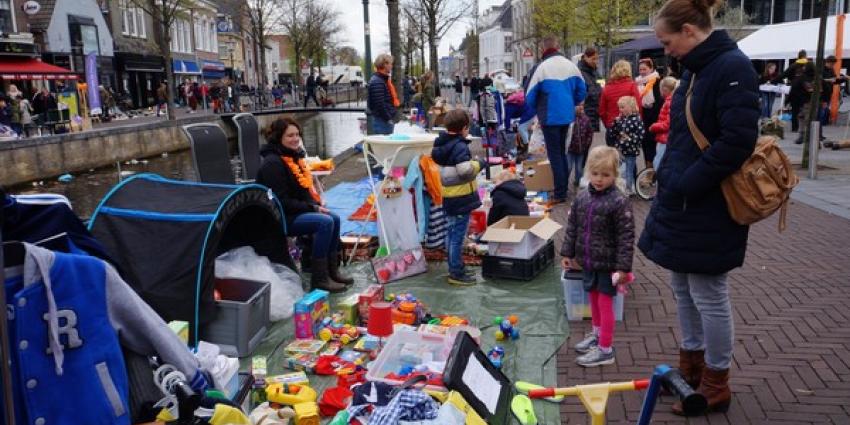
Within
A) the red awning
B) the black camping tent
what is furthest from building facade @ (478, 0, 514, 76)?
the black camping tent

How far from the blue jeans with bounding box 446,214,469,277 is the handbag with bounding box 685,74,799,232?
2846 mm

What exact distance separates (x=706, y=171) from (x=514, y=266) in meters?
2.91

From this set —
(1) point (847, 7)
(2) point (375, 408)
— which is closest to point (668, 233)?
(2) point (375, 408)

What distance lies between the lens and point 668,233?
3225mm

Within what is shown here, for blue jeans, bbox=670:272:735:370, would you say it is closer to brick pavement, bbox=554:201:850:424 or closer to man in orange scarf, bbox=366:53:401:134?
brick pavement, bbox=554:201:850:424

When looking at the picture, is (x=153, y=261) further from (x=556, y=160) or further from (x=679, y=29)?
(x=556, y=160)

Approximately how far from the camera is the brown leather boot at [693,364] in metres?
3.54

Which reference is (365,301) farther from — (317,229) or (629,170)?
(629,170)

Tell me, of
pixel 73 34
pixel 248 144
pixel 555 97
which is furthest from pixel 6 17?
pixel 555 97

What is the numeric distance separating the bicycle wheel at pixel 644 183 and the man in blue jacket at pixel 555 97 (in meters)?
1.05

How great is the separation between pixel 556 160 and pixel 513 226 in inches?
103

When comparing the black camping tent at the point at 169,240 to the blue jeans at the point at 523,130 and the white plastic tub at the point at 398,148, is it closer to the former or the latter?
the white plastic tub at the point at 398,148

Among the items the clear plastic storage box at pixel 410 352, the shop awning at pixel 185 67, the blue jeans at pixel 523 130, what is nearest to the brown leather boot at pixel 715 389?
the clear plastic storage box at pixel 410 352

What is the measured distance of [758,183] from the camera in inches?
116
